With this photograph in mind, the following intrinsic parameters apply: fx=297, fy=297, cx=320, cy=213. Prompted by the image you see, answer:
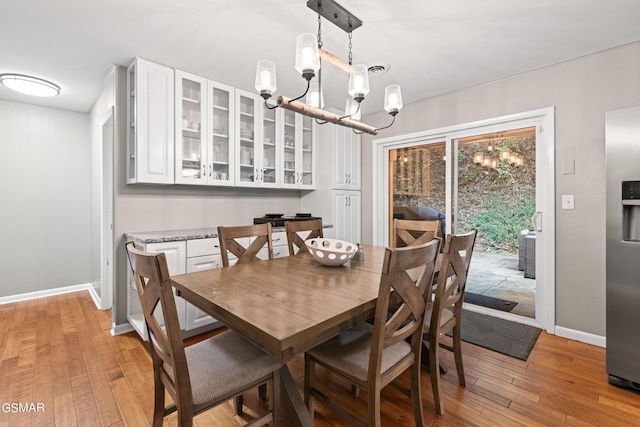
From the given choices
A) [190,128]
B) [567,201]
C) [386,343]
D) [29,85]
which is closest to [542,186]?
[567,201]

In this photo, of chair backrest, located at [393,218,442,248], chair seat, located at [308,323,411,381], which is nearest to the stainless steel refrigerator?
chair backrest, located at [393,218,442,248]

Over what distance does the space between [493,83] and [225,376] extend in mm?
3400

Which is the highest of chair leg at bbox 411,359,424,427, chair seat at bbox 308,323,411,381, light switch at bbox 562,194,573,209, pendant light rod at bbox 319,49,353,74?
pendant light rod at bbox 319,49,353,74

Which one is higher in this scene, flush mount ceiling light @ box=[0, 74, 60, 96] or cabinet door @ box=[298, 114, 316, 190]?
flush mount ceiling light @ box=[0, 74, 60, 96]

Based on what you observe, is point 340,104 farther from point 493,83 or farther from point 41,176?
point 41,176

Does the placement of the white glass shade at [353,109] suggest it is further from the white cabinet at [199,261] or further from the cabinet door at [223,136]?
the white cabinet at [199,261]

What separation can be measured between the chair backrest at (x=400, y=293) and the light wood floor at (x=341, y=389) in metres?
0.64

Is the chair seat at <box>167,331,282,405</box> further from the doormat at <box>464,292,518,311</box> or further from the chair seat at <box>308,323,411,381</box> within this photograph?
the doormat at <box>464,292,518,311</box>

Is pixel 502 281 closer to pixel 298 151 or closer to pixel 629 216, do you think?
pixel 629 216

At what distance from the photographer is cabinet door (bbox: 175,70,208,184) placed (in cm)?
278

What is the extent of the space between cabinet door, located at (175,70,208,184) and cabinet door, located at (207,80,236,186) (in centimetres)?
11

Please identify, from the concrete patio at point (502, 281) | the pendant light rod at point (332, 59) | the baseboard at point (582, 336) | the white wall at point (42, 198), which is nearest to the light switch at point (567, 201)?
the concrete patio at point (502, 281)

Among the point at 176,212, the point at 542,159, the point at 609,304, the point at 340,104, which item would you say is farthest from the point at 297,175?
the point at 609,304

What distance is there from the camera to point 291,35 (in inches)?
87.1
